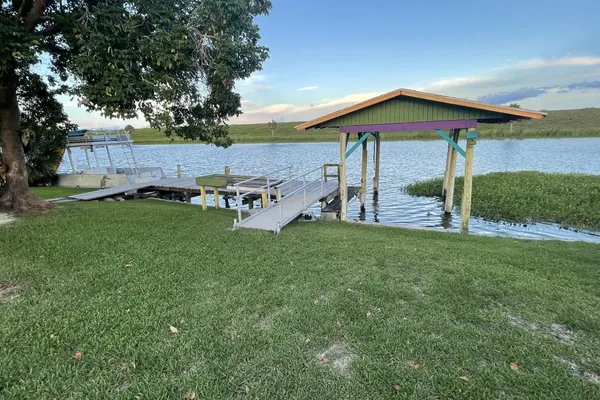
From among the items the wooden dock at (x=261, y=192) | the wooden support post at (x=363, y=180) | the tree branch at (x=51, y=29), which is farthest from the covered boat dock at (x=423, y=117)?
the tree branch at (x=51, y=29)

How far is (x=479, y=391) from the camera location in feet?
9.30

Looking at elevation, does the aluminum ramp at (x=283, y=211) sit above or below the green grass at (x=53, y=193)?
above

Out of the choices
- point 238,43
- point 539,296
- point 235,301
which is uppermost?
point 238,43

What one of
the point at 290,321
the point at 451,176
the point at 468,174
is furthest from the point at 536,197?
the point at 290,321

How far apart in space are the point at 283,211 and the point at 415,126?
15.6ft

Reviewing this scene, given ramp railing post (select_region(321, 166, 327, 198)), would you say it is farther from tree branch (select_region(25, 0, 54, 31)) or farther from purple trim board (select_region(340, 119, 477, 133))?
tree branch (select_region(25, 0, 54, 31))

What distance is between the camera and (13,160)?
9203 mm

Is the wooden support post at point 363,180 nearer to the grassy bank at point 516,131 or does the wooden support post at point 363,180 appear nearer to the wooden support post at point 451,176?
the wooden support post at point 451,176

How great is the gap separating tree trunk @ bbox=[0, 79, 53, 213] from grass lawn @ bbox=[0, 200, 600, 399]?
3.43 m

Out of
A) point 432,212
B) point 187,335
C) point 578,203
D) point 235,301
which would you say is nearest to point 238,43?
point 235,301

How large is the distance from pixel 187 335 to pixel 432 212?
1359 cm

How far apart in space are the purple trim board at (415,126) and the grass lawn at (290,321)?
4173 millimetres

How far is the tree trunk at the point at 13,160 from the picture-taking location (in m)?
8.88

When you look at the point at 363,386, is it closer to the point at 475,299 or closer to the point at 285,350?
the point at 285,350
